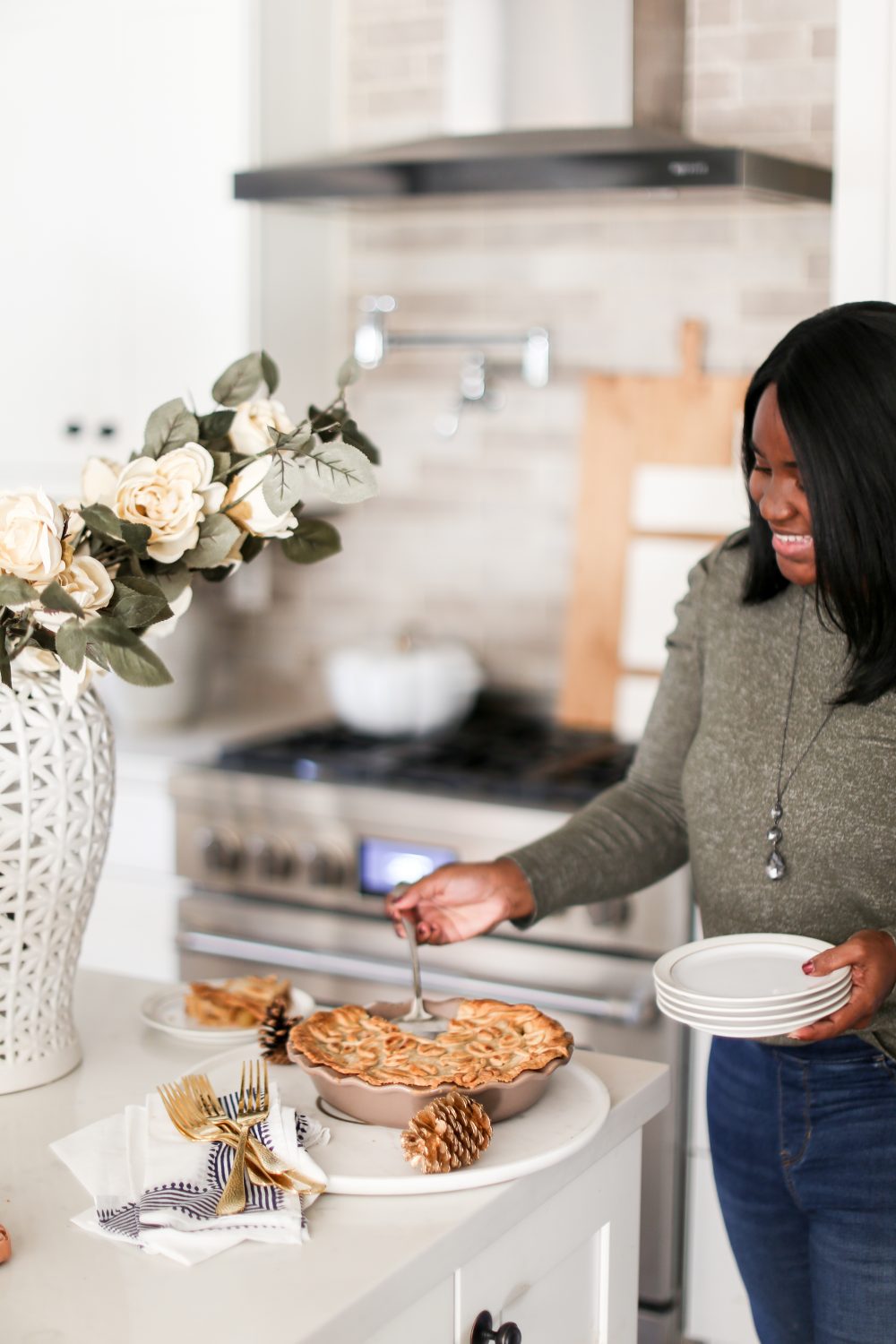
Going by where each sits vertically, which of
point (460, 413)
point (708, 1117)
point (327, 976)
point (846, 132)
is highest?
point (846, 132)

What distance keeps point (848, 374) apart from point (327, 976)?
1583 millimetres

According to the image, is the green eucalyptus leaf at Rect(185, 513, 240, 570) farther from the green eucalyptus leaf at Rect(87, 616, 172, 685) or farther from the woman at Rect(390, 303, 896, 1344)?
the woman at Rect(390, 303, 896, 1344)

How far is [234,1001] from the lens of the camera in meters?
1.57

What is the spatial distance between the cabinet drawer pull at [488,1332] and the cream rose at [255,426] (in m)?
0.74

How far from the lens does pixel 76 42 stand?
2.92 m

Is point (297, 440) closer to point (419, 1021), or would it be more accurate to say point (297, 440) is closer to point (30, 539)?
point (30, 539)

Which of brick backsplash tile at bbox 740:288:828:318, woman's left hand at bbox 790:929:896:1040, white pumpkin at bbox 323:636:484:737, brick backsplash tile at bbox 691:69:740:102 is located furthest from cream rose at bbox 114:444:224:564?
brick backsplash tile at bbox 691:69:740:102

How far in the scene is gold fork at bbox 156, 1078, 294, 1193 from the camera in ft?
3.79

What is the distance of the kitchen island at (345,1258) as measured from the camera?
3.32ft

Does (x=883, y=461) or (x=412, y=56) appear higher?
(x=412, y=56)

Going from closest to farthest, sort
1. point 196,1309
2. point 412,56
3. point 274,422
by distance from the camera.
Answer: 1. point 196,1309
2. point 274,422
3. point 412,56

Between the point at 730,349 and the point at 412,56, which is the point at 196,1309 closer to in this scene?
the point at 730,349

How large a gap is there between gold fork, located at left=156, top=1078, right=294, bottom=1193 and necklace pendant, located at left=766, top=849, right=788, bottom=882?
2.10 feet

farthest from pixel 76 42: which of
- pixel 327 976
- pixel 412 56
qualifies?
pixel 327 976
